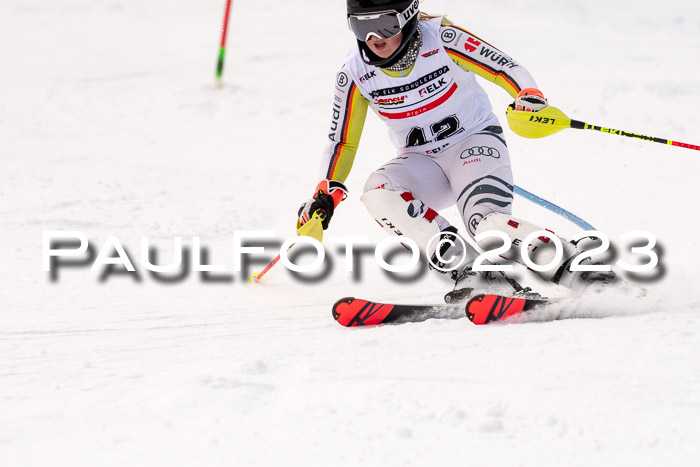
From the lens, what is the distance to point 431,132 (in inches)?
151

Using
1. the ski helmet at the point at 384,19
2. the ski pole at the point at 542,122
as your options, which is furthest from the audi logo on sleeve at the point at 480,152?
the ski helmet at the point at 384,19

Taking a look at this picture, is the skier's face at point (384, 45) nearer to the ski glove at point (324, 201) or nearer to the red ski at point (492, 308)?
the ski glove at point (324, 201)

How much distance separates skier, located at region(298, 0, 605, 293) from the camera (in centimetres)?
346

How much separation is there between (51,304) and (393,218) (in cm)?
181

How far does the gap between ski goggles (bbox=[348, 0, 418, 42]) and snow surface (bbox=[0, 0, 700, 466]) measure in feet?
4.27

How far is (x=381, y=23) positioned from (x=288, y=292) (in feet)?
5.29

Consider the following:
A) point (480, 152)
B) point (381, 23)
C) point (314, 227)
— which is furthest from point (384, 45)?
point (314, 227)

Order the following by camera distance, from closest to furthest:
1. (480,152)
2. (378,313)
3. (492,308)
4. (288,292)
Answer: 1. (492,308)
2. (378,313)
3. (480,152)
4. (288,292)

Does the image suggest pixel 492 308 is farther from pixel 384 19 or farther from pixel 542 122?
pixel 384 19

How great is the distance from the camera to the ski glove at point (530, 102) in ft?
11.2

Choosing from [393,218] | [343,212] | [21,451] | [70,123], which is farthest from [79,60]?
[21,451]

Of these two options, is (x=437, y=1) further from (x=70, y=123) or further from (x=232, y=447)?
(x=232, y=447)

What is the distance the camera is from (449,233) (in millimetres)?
3531

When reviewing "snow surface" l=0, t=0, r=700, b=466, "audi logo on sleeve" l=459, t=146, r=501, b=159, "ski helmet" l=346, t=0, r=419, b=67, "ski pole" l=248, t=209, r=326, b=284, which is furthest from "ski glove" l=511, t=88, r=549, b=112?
"ski pole" l=248, t=209, r=326, b=284
